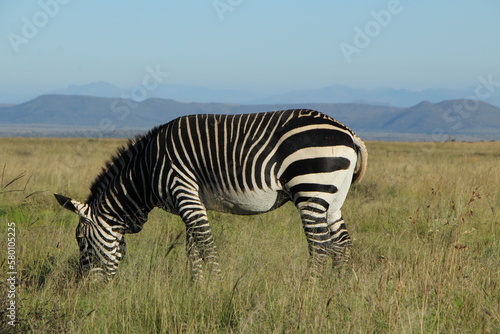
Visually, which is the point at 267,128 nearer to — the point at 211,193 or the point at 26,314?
the point at 211,193

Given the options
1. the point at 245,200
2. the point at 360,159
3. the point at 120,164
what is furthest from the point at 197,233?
the point at 360,159

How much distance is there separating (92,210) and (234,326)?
2.97m

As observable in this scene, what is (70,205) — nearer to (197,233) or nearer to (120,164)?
(120,164)

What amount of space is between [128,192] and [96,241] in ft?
2.25

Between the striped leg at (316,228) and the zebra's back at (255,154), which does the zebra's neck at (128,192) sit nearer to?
the zebra's back at (255,154)

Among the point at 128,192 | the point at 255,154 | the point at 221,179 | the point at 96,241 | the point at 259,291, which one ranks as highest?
the point at 255,154

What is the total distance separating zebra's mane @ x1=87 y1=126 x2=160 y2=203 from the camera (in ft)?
22.4

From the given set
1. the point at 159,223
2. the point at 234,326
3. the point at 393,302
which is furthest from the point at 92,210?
the point at 393,302

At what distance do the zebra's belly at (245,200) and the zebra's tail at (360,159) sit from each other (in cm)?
98

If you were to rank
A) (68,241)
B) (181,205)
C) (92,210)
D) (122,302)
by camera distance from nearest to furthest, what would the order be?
(122,302)
(181,205)
(92,210)
(68,241)

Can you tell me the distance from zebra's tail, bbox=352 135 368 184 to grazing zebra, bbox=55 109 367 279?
12mm

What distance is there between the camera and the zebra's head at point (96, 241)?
6.37 meters

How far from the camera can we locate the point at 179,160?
6453mm

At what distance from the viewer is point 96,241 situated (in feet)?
21.3
